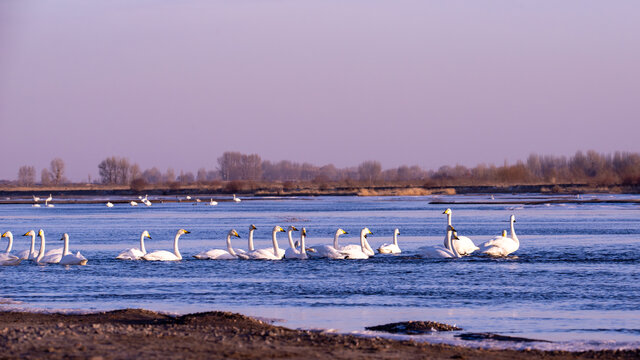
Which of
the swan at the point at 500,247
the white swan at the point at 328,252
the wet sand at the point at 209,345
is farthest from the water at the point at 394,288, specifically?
the wet sand at the point at 209,345

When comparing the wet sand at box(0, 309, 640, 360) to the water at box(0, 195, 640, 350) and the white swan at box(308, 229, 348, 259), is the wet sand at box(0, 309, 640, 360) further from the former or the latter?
the white swan at box(308, 229, 348, 259)

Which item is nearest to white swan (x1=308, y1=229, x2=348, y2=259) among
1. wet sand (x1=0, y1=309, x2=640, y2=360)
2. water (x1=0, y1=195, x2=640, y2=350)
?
water (x1=0, y1=195, x2=640, y2=350)

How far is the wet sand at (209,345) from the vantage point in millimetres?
8781

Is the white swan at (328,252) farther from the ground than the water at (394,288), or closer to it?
farther from the ground

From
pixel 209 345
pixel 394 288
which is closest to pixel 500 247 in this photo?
pixel 394 288

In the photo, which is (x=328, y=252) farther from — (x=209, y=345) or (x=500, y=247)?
(x=209, y=345)

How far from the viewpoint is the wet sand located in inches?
346

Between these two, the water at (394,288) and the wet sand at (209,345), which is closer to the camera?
the wet sand at (209,345)

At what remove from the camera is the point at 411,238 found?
29281 mm

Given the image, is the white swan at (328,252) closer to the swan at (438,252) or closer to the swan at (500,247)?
the swan at (438,252)

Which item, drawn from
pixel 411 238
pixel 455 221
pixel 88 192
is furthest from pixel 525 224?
pixel 88 192

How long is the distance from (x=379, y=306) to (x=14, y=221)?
3455 cm

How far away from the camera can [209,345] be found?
937 cm

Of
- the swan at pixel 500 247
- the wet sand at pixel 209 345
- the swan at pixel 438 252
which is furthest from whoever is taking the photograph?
the swan at pixel 500 247
